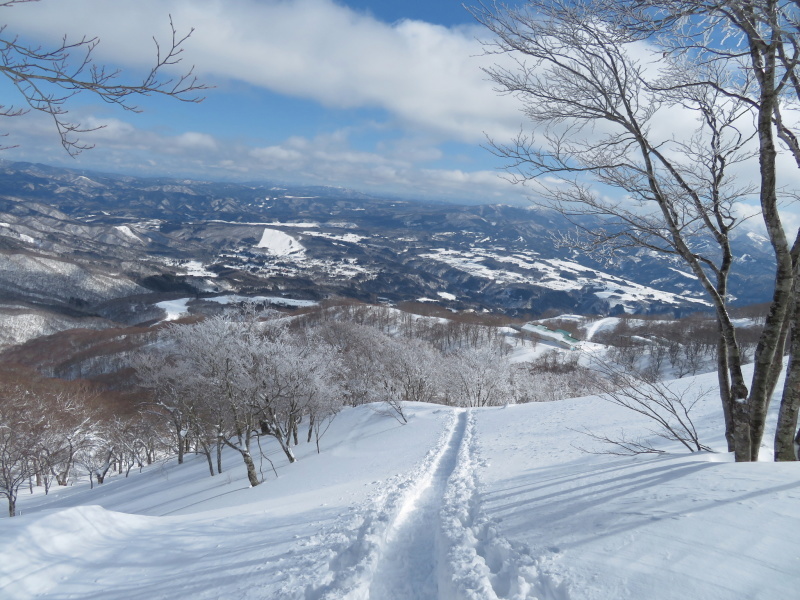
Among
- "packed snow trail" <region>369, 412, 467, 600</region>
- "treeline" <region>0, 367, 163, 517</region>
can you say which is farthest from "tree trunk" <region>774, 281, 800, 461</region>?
"treeline" <region>0, 367, 163, 517</region>

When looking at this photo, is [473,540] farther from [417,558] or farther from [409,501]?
[409,501]

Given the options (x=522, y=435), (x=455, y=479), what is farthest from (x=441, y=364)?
(x=455, y=479)

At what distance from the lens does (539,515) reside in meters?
5.41

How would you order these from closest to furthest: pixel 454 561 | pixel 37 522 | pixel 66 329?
pixel 454 561
pixel 37 522
pixel 66 329

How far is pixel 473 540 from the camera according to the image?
18.6ft

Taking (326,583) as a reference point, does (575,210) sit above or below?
above

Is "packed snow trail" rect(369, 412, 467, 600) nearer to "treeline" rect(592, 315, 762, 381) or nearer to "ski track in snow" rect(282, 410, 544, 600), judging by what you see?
"ski track in snow" rect(282, 410, 544, 600)

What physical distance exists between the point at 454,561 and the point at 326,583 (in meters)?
1.65

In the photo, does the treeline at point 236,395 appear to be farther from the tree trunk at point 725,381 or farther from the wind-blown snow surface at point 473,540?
the tree trunk at point 725,381

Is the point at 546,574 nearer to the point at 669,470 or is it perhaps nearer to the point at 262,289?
the point at 669,470

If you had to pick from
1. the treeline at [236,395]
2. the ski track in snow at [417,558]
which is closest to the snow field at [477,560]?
the ski track in snow at [417,558]

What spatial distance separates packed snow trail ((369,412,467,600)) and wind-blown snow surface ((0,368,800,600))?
30mm

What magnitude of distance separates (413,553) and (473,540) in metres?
0.99

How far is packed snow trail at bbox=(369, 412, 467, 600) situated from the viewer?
4980 mm
